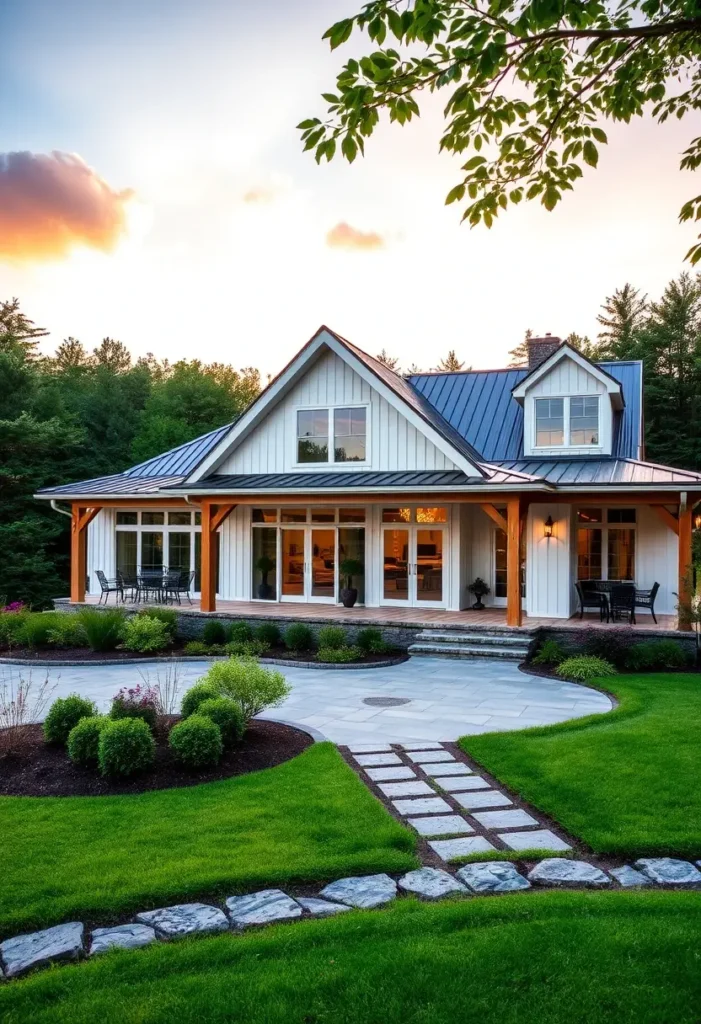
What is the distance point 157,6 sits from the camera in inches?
262

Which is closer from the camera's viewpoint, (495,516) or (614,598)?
(495,516)

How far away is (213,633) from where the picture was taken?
14812 mm

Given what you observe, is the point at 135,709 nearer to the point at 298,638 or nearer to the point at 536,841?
the point at 536,841

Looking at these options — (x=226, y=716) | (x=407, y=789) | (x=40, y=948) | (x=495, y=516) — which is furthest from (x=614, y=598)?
(x=40, y=948)

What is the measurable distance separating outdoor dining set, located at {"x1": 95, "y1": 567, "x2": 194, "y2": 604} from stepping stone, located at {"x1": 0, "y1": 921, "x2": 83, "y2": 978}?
46.9ft

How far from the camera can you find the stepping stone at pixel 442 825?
205 inches

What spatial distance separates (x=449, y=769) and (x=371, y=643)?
278 inches

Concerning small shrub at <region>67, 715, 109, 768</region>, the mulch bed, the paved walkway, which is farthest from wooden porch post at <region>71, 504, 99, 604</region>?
small shrub at <region>67, 715, 109, 768</region>

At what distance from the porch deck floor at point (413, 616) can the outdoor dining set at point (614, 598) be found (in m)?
0.25

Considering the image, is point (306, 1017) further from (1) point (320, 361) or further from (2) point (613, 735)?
(1) point (320, 361)

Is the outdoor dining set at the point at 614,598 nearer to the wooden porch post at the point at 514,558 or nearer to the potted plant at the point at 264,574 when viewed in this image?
the wooden porch post at the point at 514,558

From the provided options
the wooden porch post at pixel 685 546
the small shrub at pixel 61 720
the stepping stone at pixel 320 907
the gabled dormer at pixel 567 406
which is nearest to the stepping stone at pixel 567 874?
the stepping stone at pixel 320 907

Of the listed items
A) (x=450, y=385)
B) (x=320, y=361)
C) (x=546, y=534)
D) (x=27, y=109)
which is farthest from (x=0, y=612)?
(x=450, y=385)

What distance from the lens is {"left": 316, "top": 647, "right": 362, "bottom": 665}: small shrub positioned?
12961mm
